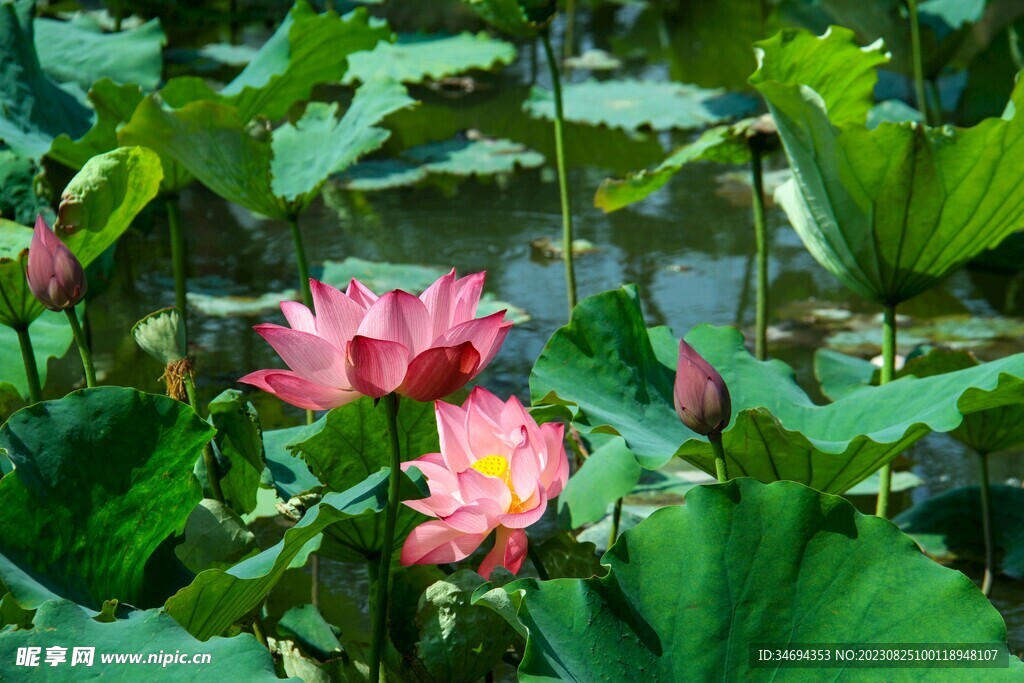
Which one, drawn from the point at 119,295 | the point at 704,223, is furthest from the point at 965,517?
the point at 119,295

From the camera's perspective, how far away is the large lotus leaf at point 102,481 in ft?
2.73

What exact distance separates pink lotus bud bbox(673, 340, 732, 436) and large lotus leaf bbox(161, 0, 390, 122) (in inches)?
45.2

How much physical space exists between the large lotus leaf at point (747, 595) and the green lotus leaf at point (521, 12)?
1147mm

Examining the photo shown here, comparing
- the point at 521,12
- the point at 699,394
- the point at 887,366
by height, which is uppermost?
the point at 521,12

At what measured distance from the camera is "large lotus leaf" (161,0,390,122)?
175 centimetres

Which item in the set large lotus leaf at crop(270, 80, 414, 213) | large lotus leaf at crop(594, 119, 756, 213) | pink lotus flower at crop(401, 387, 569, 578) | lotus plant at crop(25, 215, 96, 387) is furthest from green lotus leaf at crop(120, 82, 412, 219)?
pink lotus flower at crop(401, 387, 569, 578)

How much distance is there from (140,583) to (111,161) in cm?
42

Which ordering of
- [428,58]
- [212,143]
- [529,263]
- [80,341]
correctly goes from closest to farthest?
[80,341] < [212,143] < [529,263] < [428,58]

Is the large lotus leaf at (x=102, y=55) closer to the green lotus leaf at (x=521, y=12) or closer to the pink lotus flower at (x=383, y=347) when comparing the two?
the green lotus leaf at (x=521, y=12)

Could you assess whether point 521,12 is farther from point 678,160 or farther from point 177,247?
point 177,247

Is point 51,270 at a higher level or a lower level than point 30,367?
higher

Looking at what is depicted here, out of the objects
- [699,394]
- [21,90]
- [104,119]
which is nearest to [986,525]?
[699,394]

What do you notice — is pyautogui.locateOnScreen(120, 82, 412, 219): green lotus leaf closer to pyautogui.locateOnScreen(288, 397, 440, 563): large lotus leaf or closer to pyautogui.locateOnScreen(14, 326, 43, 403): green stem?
pyautogui.locateOnScreen(14, 326, 43, 403): green stem

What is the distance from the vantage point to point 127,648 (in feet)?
2.30
